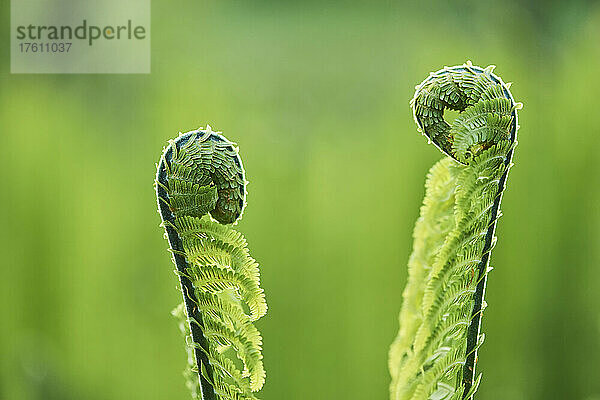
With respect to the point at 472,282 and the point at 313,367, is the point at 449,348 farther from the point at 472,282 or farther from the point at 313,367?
the point at 313,367

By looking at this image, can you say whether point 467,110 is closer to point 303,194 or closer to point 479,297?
point 479,297

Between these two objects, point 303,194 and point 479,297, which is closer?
point 479,297

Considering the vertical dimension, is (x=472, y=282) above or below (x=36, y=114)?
below

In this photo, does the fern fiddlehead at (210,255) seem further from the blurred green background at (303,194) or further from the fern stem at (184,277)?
the blurred green background at (303,194)

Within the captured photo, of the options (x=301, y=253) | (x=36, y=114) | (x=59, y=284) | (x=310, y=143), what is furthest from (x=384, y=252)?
(x=36, y=114)

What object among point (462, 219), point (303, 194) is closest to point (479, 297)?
point (462, 219)
